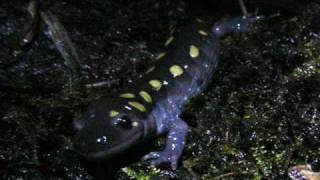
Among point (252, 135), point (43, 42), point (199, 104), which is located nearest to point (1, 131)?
point (43, 42)

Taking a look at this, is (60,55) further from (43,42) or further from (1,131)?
(1,131)

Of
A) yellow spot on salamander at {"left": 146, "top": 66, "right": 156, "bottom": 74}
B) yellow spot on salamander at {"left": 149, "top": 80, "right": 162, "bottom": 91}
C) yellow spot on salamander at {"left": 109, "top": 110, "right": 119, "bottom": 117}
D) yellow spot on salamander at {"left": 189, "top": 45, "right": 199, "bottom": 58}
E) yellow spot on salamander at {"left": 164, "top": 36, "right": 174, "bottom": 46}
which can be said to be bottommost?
yellow spot on salamander at {"left": 109, "top": 110, "right": 119, "bottom": 117}

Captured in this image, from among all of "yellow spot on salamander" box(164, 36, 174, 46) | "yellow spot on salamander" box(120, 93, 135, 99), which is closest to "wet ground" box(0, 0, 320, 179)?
"yellow spot on salamander" box(164, 36, 174, 46)

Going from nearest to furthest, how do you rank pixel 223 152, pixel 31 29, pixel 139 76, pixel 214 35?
pixel 223 152
pixel 139 76
pixel 31 29
pixel 214 35

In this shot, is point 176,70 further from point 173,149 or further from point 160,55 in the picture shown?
point 173,149

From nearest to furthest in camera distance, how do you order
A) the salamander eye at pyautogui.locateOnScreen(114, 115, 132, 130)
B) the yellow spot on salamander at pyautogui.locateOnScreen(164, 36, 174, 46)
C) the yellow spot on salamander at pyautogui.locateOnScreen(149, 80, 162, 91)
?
the salamander eye at pyautogui.locateOnScreen(114, 115, 132, 130) → the yellow spot on salamander at pyautogui.locateOnScreen(149, 80, 162, 91) → the yellow spot on salamander at pyautogui.locateOnScreen(164, 36, 174, 46)

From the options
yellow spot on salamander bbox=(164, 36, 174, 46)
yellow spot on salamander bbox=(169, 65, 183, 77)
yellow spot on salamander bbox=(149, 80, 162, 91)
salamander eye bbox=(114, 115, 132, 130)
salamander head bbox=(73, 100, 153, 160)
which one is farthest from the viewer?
yellow spot on salamander bbox=(164, 36, 174, 46)

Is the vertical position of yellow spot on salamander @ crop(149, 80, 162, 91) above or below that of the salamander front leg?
above

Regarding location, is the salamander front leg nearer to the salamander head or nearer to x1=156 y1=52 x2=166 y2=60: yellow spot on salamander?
the salamander head
